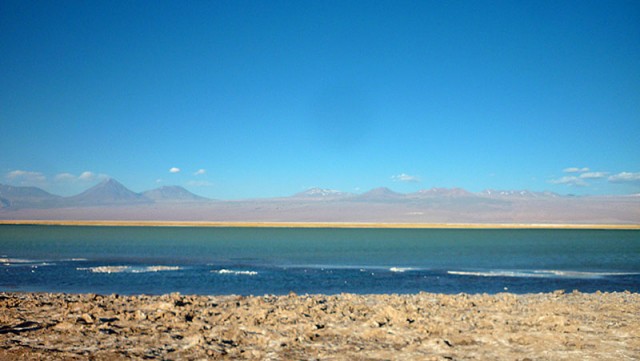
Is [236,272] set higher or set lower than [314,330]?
Result: lower

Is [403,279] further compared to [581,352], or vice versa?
[403,279]

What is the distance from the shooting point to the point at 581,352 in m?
11.5

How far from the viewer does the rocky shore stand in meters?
11.3

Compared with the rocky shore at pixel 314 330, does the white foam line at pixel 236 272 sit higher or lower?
lower

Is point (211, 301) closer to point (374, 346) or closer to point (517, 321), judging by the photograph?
point (374, 346)

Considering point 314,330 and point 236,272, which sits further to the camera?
point 236,272

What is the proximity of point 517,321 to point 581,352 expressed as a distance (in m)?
3.19

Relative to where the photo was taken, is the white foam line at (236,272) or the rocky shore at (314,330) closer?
the rocky shore at (314,330)

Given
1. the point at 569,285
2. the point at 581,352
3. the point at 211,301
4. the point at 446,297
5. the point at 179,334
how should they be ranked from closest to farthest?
the point at 581,352 → the point at 179,334 → the point at 211,301 → the point at 446,297 → the point at 569,285

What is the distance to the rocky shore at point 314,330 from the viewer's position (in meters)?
11.3

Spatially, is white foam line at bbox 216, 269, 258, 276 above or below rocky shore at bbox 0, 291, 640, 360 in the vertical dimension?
below

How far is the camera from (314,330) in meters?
13.5

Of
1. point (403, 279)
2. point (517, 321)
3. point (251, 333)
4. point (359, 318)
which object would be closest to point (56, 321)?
point (251, 333)

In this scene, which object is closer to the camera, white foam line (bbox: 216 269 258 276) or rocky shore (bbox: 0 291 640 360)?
rocky shore (bbox: 0 291 640 360)
